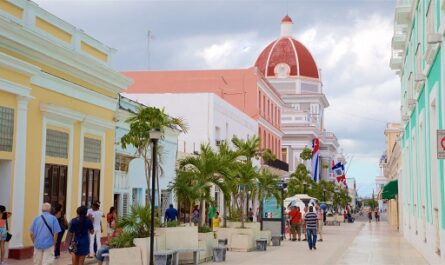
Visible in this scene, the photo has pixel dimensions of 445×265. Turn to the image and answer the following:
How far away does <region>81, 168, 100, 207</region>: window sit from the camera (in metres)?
20.0

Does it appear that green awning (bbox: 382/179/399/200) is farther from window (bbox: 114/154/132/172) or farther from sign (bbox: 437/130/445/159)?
sign (bbox: 437/130/445/159)

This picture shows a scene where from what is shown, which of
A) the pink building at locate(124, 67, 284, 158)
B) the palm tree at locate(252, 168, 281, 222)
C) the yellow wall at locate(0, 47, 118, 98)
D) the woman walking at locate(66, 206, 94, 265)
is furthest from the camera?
the pink building at locate(124, 67, 284, 158)

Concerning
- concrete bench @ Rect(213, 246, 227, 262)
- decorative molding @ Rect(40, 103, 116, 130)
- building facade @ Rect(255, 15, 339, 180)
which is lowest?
concrete bench @ Rect(213, 246, 227, 262)

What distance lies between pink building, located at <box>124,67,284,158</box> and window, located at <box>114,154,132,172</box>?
16.5 m

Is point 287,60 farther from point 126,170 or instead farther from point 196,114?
point 126,170

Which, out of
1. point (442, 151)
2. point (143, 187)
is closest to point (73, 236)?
point (442, 151)

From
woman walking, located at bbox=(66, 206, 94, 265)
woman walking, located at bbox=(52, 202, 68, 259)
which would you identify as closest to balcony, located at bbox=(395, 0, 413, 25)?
woman walking, located at bbox=(52, 202, 68, 259)

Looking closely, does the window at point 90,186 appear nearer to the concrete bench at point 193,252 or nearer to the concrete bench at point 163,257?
the concrete bench at point 193,252

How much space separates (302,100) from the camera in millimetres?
84000

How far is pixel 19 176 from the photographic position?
52.7 ft

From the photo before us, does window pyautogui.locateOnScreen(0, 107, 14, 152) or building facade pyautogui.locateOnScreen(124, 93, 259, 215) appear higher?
building facade pyautogui.locateOnScreen(124, 93, 259, 215)

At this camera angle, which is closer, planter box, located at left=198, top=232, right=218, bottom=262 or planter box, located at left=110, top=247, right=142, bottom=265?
planter box, located at left=110, top=247, right=142, bottom=265

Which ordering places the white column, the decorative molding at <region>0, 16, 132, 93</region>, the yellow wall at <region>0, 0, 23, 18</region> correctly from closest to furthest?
the decorative molding at <region>0, 16, 132, 93</region>
the yellow wall at <region>0, 0, 23, 18</region>
the white column

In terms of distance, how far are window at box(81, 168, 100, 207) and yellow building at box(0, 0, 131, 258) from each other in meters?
0.03
